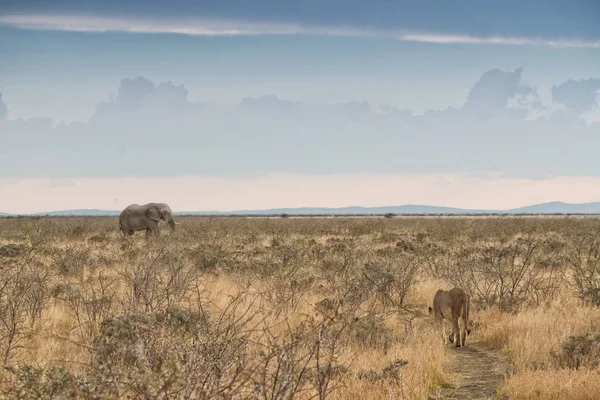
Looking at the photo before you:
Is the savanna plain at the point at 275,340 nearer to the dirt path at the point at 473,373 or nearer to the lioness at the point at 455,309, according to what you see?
the dirt path at the point at 473,373

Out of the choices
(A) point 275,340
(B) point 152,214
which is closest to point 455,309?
(A) point 275,340

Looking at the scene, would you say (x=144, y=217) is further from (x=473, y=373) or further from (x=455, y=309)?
(x=473, y=373)

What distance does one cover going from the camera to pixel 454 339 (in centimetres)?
1110

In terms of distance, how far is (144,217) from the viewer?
39031 millimetres

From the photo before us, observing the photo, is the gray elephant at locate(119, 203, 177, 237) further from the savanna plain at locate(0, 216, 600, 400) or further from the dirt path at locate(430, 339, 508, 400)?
the dirt path at locate(430, 339, 508, 400)

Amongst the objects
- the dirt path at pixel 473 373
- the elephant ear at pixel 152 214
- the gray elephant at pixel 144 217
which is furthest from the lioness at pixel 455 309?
the elephant ear at pixel 152 214

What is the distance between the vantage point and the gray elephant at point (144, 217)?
3894 cm

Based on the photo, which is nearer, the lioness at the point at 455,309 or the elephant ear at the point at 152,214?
the lioness at the point at 455,309

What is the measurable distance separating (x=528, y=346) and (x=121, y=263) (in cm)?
1528

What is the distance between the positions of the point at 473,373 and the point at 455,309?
1.69m

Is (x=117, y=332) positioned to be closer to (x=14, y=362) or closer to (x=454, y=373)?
(x=14, y=362)

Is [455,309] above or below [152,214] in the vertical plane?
below

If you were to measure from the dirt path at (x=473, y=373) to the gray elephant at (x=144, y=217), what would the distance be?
100ft

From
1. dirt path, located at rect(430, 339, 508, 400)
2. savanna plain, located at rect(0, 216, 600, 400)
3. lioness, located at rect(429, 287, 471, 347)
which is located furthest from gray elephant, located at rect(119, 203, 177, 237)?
dirt path, located at rect(430, 339, 508, 400)
